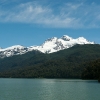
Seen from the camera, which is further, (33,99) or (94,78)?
(94,78)

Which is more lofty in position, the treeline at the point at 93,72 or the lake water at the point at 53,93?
the treeline at the point at 93,72

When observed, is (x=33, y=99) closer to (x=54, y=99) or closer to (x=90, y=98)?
(x=54, y=99)

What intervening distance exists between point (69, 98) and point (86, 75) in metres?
119

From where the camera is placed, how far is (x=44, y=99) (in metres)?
69.5

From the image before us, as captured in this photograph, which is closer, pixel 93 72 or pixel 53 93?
pixel 53 93

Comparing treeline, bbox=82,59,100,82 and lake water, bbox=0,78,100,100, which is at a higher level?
treeline, bbox=82,59,100,82

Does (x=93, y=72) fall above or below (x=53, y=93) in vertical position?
above

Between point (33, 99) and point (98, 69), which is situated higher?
point (98, 69)

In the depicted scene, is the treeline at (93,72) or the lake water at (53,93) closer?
the lake water at (53,93)

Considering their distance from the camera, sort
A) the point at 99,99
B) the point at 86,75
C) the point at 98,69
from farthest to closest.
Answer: the point at 86,75 → the point at 98,69 → the point at 99,99

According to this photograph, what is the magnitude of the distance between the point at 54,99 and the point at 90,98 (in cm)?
958

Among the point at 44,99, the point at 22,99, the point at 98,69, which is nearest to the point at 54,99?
the point at 44,99

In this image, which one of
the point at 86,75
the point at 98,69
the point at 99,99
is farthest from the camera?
the point at 86,75

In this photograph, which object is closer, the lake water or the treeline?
the lake water
